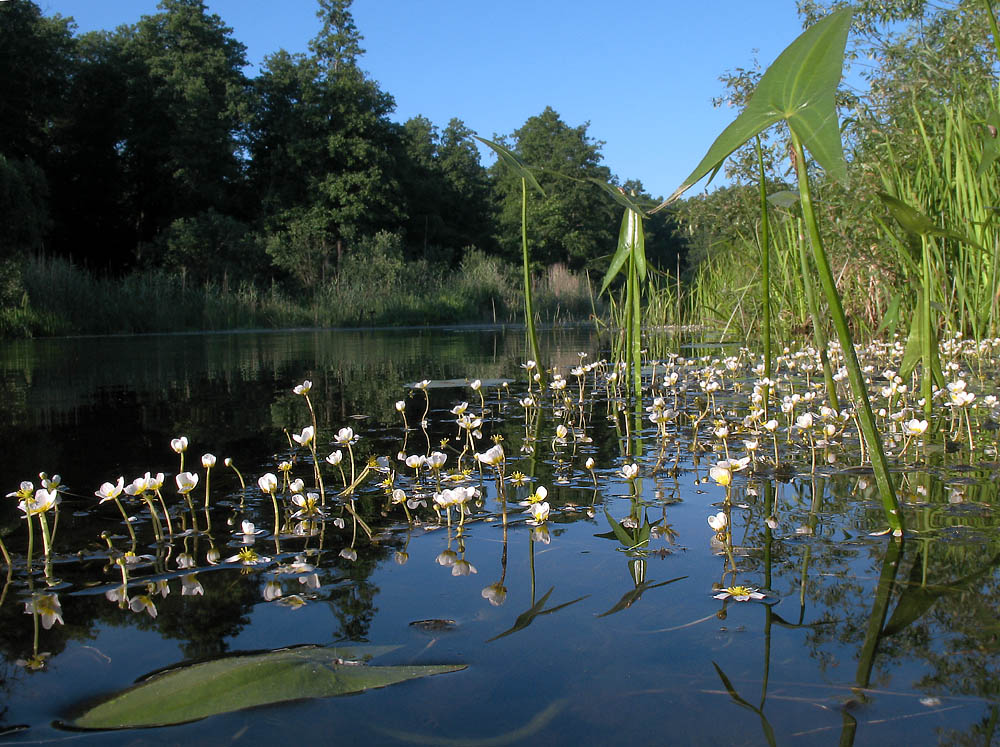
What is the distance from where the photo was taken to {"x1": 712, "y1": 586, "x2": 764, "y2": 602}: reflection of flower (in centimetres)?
112

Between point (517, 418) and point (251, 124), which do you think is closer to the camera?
point (517, 418)

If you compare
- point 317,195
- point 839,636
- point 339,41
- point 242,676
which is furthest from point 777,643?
point 339,41

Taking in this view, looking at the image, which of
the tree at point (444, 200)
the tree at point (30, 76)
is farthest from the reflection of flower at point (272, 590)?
the tree at point (444, 200)

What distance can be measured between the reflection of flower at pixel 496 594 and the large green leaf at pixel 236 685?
22 centimetres

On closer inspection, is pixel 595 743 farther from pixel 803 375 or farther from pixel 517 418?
pixel 803 375

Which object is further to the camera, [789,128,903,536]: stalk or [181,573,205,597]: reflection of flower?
[789,128,903,536]: stalk

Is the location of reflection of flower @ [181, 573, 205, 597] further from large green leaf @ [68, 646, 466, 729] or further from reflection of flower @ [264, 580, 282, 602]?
large green leaf @ [68, 646, 466, 729]

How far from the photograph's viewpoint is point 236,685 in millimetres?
879

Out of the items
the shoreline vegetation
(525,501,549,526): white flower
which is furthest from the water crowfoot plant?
the shoreline vegetation

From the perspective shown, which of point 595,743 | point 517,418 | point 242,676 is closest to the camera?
point 595,743

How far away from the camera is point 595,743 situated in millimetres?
758

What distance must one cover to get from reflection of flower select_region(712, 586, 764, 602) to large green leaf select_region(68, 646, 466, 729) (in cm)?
43

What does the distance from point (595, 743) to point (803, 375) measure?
4057 mm

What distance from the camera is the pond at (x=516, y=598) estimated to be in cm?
82
